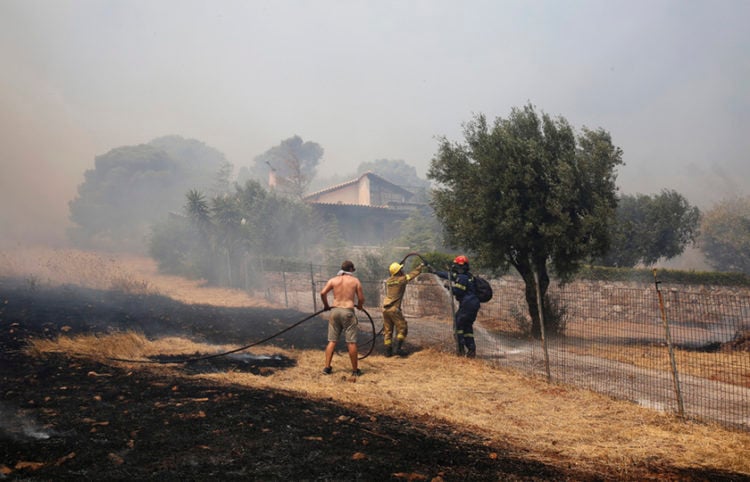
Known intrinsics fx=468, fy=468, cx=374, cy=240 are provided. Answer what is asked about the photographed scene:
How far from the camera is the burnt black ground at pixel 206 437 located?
4.00 meters

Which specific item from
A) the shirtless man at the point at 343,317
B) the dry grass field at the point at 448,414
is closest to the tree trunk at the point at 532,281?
the dry grass field at the point at 448,414

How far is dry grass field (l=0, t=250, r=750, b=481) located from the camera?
431cm

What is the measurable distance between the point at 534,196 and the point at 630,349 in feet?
14.0

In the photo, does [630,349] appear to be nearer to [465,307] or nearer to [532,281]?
[532,281]

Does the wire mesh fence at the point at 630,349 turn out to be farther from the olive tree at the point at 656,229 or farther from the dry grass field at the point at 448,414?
the olive tree at the point at 656,229

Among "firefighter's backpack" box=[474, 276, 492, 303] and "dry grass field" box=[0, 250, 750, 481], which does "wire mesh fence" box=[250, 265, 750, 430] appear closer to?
"dry grass field" box=[0, 250, 750, 481]

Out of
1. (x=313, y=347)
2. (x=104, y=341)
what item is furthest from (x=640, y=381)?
(x=104, y=341)

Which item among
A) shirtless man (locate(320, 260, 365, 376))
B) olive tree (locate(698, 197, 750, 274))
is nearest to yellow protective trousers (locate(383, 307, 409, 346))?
shirtless man (locate(320, 260, 365, 376))

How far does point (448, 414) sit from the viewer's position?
20.5ft

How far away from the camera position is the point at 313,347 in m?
10.7

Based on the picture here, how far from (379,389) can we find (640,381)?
4.59 metres

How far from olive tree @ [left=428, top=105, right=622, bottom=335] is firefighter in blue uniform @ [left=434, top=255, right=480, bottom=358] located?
104 inches

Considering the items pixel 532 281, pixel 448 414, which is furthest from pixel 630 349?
pixel 448 414

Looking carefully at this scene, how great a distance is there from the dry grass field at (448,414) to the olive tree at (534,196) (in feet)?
13.0
